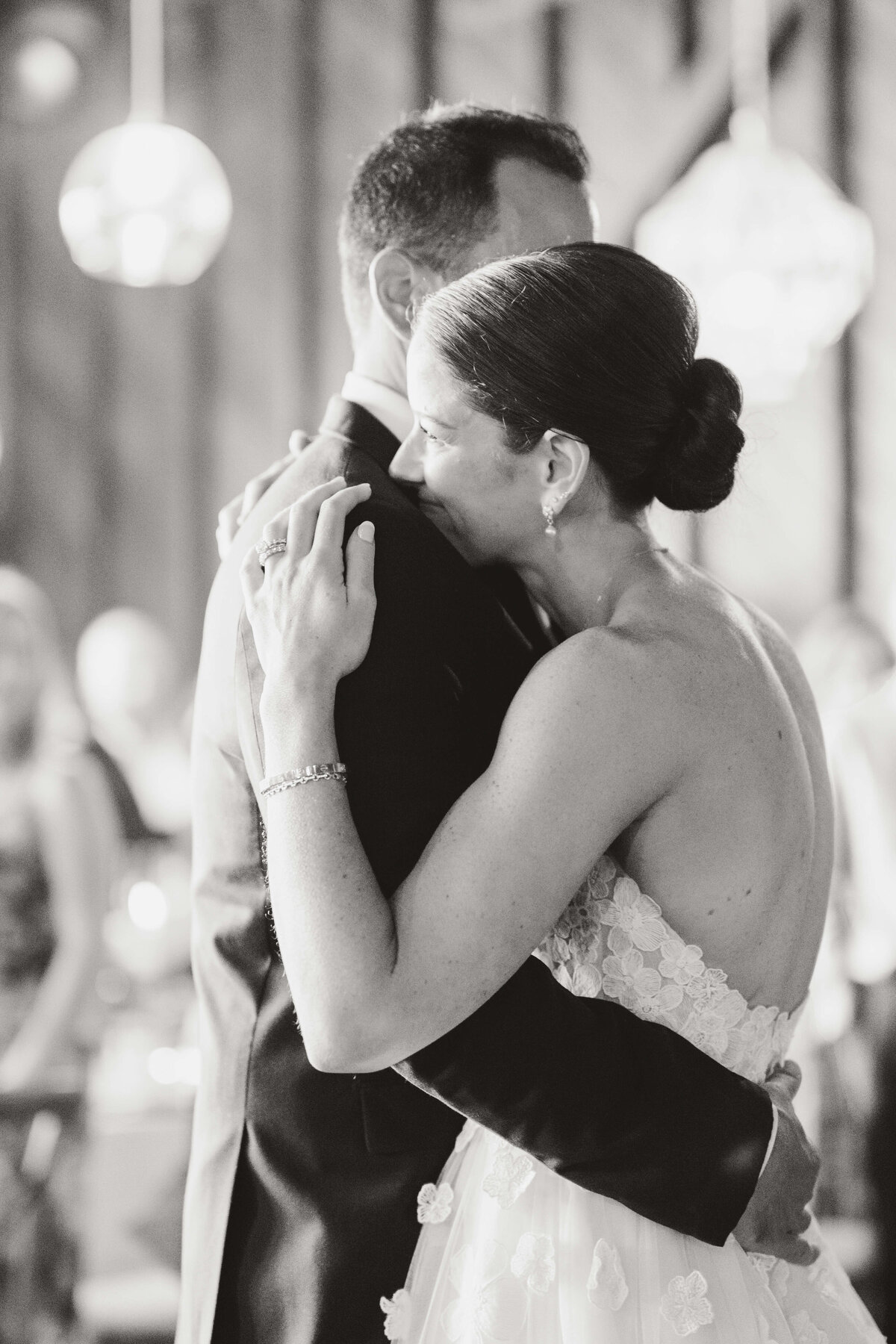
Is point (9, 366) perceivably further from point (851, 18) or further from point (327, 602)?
point (327, 602)

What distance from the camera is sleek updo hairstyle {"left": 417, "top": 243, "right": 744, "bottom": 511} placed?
1.31 m

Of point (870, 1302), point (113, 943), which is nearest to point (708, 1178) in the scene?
point (870, 1302)

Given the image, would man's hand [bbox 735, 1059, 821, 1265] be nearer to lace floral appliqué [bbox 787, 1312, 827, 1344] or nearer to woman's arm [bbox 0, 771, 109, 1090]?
lace floral appliqué [bbox 787, 1312, 827, 1344]

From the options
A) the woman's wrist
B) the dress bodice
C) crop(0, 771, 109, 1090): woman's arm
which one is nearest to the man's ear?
the woman's wrist

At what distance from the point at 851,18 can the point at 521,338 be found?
587 centimetres

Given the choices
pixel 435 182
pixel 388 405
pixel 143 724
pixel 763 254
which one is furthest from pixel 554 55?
pixel 388 405

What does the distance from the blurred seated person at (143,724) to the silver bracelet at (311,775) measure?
15.2ft

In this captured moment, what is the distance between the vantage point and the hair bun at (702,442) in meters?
1.37

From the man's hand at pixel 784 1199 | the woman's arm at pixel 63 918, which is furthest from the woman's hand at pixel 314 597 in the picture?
the woman's arm at pixel 63 918

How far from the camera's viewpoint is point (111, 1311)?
330 centimetres

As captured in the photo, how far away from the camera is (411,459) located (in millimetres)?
1399

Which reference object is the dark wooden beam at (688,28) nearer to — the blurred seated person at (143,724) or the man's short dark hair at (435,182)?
the blurred seated person at (143,724)

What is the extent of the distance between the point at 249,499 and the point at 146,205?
3.37 metres

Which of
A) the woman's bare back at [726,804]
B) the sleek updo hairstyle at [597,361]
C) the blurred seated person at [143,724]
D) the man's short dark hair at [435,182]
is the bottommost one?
the blurred seated person at [143,724]
